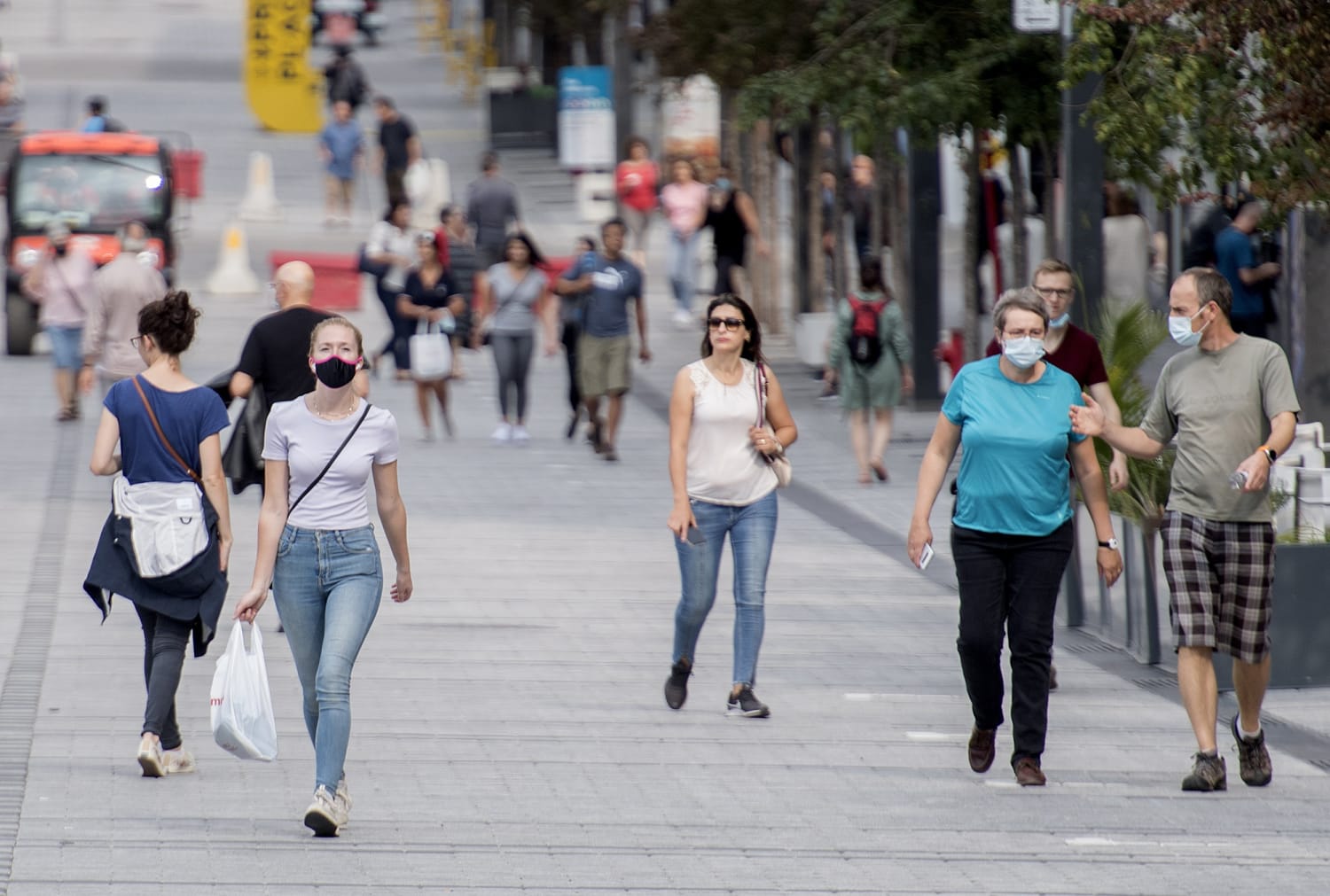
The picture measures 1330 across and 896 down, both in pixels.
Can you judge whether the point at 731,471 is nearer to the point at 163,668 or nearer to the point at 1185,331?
the point at 1185,331

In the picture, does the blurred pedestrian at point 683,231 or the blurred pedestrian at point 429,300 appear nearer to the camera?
the blurred pedestrian at point 429,300

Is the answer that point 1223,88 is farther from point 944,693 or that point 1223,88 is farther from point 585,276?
point 585,276

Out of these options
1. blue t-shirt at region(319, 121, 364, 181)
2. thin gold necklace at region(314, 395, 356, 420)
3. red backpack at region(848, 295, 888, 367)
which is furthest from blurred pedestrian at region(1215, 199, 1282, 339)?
blue t-shirt at region(319, 121, 364, 181)

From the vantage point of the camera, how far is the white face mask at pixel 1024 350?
23.4 feet

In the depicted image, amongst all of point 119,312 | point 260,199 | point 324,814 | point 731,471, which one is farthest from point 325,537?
point 260,199

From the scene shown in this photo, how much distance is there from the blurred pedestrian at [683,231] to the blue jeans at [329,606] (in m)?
16.4

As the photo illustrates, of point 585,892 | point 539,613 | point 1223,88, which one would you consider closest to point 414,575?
point 539,613

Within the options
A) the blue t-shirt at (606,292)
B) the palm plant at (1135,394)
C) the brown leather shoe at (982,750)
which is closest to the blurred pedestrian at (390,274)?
the blue t-shirt at (606,292)

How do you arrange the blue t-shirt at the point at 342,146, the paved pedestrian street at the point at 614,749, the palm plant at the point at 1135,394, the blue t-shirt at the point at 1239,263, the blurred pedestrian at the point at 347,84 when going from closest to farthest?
the paved pedestrian street at the point at 614,749 < the palm plant at the point at 1135,394 < the blue t-shirt at the point at 1239,263 < the blue t-shirt at the point at 342,146 < the blurred pedestrian at the point at 347,84

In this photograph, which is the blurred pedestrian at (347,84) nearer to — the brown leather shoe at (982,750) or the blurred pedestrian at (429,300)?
the blurred pedestrian at (429,300)

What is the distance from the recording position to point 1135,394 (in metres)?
9.84

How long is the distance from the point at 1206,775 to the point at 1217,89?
446cm

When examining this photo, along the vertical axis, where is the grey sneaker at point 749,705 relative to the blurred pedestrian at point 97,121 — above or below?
below

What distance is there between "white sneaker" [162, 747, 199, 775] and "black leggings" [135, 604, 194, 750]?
0.03 metres
